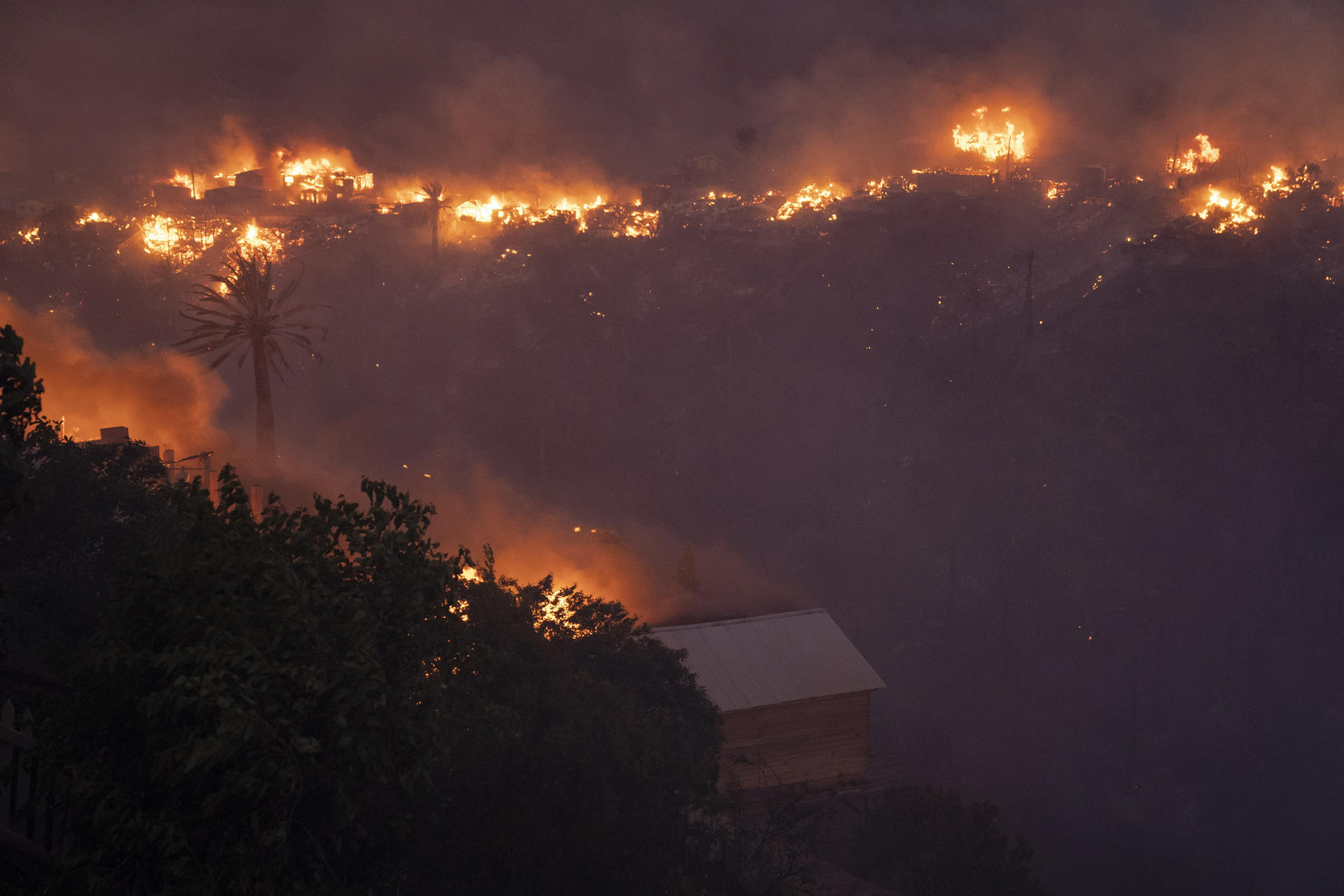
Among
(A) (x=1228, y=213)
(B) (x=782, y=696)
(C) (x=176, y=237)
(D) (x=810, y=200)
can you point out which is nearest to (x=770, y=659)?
(B) (x=782, y=696)

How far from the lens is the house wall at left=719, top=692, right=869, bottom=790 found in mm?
36031

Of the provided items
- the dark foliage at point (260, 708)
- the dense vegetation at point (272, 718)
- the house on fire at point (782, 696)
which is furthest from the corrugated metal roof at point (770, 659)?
the dark foliage at point (260, 708)

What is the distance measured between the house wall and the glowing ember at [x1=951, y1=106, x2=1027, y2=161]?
324 feet

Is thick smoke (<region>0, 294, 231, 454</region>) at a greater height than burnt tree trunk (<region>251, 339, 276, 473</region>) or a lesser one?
greater

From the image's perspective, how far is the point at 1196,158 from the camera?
4225 inches

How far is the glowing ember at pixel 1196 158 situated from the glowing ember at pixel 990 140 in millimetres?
17688

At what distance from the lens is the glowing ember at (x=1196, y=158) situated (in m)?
106

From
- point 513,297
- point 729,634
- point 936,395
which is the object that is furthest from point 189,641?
point 513,297

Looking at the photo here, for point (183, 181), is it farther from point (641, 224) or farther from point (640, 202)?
point (641, 224)

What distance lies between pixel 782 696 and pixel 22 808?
3005cm

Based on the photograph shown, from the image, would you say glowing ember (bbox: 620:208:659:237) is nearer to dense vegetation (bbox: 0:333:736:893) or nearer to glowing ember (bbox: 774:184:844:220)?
glowing ember (bbox: 774:184:844:220)

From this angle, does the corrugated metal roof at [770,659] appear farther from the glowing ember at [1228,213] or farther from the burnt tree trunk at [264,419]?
the glowing ember at [1228,213]

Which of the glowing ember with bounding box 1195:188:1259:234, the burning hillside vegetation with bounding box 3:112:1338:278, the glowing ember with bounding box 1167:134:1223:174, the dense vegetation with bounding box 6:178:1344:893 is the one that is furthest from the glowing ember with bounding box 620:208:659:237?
the glowing ember with bounding box 1167:134:1223:174

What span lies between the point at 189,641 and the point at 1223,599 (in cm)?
6091
